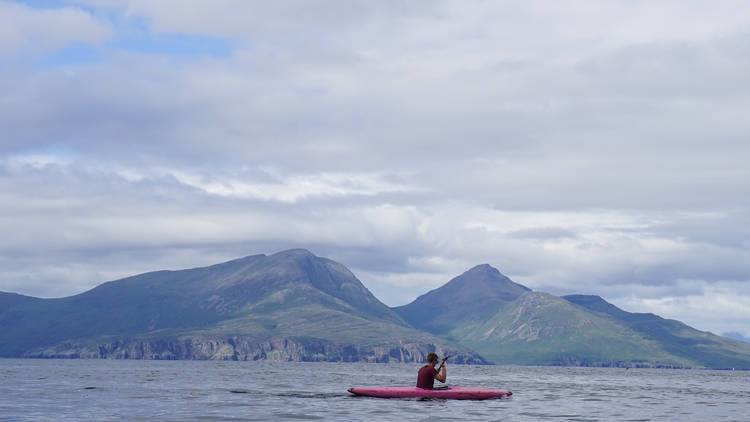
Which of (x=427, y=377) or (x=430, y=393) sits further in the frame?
(x=430, y=393)

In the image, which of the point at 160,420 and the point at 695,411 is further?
the point at 695,411

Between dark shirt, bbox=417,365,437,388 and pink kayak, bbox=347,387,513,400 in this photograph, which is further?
pink kayak, bbox=347,387,513,400

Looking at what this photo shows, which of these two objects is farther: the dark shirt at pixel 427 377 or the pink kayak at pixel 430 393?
the pink kayak at pixel 430 393

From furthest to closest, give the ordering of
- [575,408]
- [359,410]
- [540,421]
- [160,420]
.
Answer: [575,408]
[359,410]
[540,421]
[160,420]

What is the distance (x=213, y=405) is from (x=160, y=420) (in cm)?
1668

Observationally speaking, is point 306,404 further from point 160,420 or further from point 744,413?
point 744,413

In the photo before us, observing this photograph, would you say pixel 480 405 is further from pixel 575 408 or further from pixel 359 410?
pixel 359 410

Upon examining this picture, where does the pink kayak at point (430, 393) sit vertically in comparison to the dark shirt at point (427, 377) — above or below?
below

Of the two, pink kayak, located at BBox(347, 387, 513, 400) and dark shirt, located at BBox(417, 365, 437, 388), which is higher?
dark shirt, located at BBox(417, 365, 437, 388)

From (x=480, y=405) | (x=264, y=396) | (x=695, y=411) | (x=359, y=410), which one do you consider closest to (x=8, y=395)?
(x=264, y=396)

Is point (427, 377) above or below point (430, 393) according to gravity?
above

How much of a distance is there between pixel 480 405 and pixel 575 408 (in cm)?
971

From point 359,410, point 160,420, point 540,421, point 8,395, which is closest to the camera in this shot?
point 160,420

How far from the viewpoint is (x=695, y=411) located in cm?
8388
